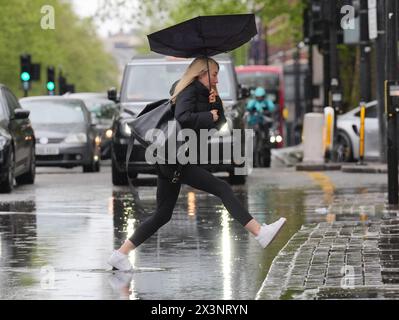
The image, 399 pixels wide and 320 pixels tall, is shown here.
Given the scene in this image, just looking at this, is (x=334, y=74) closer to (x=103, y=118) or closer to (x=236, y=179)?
(x=236, y=179)

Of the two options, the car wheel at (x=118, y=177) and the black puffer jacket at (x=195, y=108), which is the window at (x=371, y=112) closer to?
the car wheel at (x=118, y=177)

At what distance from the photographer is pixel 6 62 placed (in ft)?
246

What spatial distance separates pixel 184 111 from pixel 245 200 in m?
8.01

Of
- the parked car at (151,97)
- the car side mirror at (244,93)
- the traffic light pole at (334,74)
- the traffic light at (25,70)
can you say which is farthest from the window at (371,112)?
the traffic light at (25,70)

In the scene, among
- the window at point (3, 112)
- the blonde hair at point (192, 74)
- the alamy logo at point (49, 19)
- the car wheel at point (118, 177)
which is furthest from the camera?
the alamy logo at point (49, 19)

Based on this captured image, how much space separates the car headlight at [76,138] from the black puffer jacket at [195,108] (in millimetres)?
17399

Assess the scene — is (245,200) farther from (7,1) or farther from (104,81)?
(104,81)

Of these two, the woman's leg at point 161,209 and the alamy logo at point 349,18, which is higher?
the alamy logo at point 349,18

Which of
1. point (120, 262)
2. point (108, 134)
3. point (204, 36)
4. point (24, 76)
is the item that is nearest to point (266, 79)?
point (24, 76)

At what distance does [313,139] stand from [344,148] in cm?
230

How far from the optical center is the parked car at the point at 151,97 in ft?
73.8

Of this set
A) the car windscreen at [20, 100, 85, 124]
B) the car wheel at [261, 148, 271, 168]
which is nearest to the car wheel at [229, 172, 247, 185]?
the car windscreen at [20, 100, 85, 124]

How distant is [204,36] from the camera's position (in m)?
11.7
